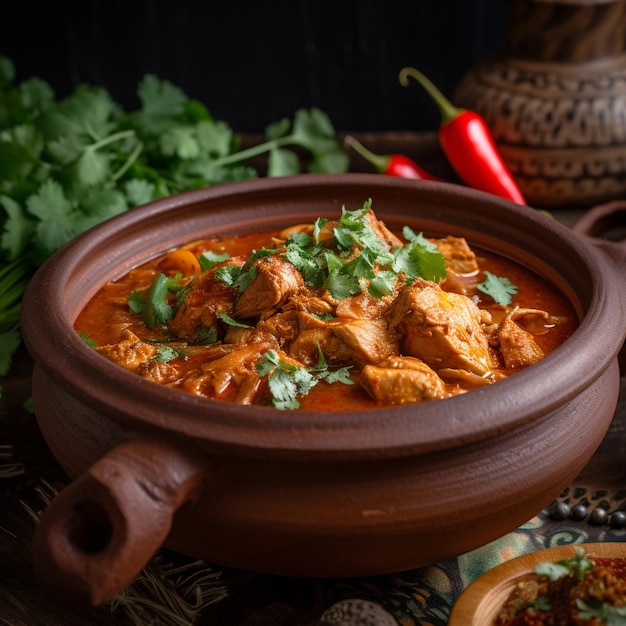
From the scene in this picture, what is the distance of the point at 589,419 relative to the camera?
259 cm

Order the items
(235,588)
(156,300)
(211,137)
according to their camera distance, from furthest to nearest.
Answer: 1. (211,137)
2. (156,300)
3. (235,588)

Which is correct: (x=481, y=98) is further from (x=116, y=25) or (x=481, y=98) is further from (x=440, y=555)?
(x=440, y=555)

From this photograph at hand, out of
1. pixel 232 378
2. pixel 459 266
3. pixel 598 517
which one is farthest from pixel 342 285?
pixel 598 517

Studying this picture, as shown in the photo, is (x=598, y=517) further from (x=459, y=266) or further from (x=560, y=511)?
(x=459, y=266)

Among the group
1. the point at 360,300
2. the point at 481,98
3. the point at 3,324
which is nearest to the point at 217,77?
the point at 481,98

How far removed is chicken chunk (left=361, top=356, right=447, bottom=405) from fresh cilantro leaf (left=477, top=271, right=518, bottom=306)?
70cm

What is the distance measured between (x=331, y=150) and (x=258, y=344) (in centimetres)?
282

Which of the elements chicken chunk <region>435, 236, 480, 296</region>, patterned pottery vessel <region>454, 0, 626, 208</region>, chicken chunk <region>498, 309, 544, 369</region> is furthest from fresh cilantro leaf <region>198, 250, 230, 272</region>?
patterned pottery vessel <region>454, 0, 626, 208</region>

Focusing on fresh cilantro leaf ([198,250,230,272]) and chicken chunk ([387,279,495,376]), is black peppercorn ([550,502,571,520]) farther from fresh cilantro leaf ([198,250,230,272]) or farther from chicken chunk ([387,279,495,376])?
→ fresh cilantro leaf ([198,250,230,272])

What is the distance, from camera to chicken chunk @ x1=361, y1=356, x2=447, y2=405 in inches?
96.3

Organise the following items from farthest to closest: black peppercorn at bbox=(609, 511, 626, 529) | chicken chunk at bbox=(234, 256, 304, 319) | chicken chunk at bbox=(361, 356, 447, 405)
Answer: black peppercorn at bbox=(609, 511, 626, 529) → chicken chunk at bbox=(234, 256, 304, 319) → chicken chunk at bbox=(361, 356, 447, 405)

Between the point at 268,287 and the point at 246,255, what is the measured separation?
2.26 ft

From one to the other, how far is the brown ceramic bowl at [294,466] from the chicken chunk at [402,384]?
22 cm

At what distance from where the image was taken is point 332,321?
8.99 ft
